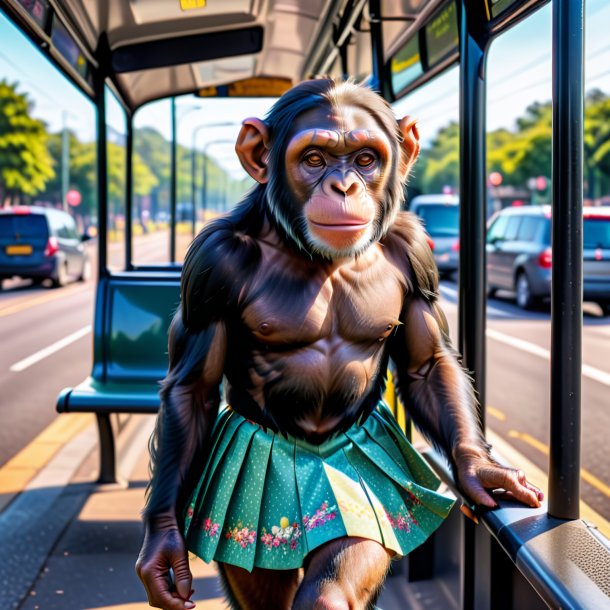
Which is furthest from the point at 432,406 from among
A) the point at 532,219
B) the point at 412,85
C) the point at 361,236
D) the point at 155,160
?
the point at 155,160

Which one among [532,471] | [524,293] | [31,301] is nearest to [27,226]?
[31,301]

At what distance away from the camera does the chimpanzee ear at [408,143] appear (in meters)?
2.03

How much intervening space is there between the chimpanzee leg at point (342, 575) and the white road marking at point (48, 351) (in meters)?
8.93

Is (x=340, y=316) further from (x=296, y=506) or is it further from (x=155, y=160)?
(x=155, y=160)

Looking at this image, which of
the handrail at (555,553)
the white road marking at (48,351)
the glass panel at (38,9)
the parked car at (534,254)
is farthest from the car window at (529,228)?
the handrail at (555,553)

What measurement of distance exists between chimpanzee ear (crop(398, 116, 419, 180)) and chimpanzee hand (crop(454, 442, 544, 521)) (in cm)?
64

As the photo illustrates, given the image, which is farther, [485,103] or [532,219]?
[532,219]

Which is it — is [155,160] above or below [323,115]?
above

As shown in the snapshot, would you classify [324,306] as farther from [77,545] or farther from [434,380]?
[77,545]

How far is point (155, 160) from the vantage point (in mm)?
120375

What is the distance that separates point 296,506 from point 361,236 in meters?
0.57

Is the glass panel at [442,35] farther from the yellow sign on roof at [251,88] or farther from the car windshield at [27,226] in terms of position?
the car windshield at [27,226]

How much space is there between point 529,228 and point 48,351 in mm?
8337

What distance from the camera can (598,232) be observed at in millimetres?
13547
